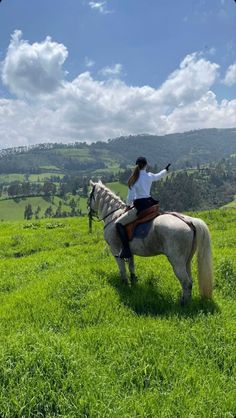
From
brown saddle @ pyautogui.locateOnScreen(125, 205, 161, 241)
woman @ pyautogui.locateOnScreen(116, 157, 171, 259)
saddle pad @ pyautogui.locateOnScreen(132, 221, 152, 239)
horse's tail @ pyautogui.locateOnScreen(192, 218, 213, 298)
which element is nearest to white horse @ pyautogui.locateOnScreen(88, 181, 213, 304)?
horse's tail @ pyautogui.locateOnScreen(192, 218, 213, 298)

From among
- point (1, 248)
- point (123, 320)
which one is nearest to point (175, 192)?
point (1, 248)

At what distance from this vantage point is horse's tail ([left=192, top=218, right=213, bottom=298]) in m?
10.8

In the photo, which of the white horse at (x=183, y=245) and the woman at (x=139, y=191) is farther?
the woman at (x=139, y=191)

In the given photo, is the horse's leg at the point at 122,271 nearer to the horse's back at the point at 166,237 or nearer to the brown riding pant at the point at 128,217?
the horse's back at the point at 166,237

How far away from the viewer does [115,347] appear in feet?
26.6

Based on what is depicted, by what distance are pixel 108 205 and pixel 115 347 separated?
693 centimetres

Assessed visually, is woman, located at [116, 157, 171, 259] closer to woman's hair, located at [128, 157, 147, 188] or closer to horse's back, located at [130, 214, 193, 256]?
woman's hair, located at [128, 157, 147, 188]

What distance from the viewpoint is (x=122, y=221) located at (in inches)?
489

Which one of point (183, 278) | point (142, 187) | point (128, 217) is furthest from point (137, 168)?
point (183, 278)

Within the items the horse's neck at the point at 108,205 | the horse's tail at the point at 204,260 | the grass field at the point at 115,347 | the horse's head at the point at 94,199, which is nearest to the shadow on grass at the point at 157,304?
the grass field at the point at 115,347

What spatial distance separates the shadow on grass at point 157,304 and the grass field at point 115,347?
0.03m

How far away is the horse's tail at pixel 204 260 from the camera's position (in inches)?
424

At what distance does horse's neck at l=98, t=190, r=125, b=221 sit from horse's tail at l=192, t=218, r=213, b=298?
3698 mm

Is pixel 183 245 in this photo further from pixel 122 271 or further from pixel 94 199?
pixel 94 199
